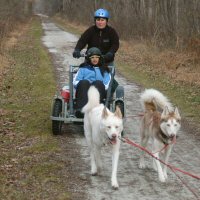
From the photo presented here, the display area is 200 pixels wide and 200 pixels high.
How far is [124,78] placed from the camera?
15.5 metres

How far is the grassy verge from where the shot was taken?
5.74 m

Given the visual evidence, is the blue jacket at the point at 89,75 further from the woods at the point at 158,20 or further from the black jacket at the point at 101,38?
the woods at the point at 158,20

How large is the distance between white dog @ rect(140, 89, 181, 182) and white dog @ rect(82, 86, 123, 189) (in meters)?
0.62

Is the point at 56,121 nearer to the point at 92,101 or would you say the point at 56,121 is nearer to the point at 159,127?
the point at 92,101

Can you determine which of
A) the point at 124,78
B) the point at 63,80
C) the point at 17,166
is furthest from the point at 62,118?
the point at 124,78

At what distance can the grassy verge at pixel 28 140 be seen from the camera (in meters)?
5.74

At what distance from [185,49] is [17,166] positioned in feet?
41.9

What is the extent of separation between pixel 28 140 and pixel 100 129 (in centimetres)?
260

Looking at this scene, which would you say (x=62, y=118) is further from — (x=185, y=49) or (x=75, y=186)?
(x=185, y=49)

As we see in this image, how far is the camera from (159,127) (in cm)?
612

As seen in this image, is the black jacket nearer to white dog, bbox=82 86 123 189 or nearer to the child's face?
the child's face

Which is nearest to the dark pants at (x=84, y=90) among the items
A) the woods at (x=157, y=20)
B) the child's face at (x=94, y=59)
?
the child's face at (x=94, y=59)

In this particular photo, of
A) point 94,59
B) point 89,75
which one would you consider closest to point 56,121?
point 89,75

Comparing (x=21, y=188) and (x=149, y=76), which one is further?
→ (x=149, y=76)
